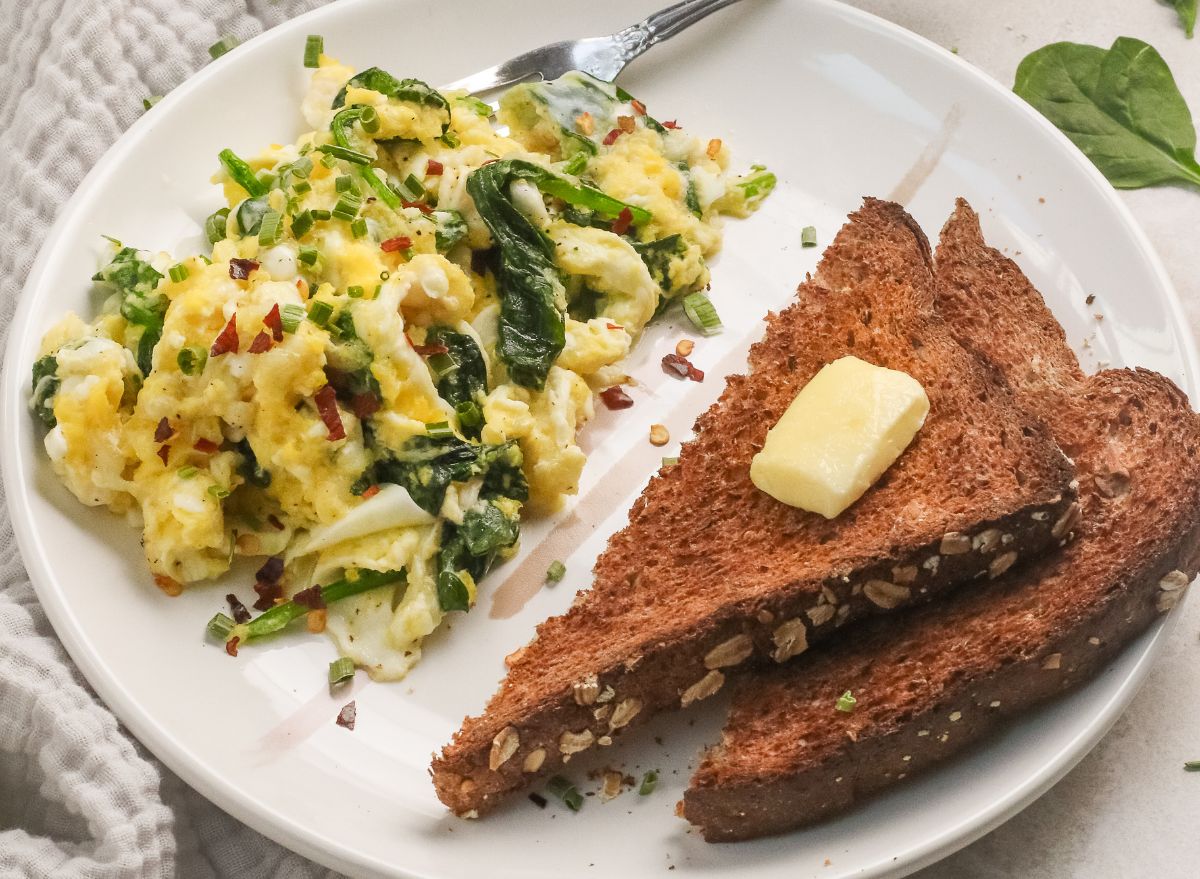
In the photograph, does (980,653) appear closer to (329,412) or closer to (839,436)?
(839,436)

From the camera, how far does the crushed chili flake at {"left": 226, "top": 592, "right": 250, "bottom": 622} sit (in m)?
3.10

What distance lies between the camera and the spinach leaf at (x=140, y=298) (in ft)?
10.4

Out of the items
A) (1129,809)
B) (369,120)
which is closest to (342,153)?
(369,120)

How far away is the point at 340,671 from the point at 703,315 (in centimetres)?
155

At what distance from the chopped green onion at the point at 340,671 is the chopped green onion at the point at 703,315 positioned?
150cm

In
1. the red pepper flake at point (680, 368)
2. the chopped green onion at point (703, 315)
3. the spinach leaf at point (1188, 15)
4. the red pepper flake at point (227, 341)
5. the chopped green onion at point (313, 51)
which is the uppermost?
the spinach leaf at point (1188, 15)

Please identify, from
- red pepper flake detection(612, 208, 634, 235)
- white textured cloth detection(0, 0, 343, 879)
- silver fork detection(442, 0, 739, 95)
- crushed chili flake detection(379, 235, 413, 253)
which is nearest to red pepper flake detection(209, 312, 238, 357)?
crushed chili flake detection(379, 235, 413, 253)

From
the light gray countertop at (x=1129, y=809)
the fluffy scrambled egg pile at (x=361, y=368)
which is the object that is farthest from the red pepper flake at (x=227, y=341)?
the light gray countertop at (x=1129, y=809)

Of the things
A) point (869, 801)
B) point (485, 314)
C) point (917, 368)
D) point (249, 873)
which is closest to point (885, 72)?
point (917, 368)

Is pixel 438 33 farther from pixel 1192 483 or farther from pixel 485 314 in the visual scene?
pixel 1192 483

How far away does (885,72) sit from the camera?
167 inches

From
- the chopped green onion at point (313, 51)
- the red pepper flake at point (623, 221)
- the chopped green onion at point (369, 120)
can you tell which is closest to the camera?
the chopped green onion at point (369, 120)

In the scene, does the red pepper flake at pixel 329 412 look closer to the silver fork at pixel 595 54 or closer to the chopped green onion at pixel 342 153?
the chopped green onion at pixel 342 153

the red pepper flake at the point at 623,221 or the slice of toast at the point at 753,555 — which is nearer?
the slice of toast at the point at 753,555
